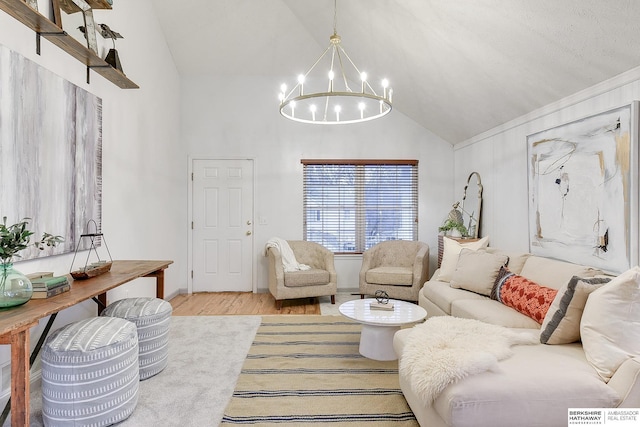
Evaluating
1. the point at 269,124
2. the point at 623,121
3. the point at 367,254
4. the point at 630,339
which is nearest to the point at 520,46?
the point at 623,121

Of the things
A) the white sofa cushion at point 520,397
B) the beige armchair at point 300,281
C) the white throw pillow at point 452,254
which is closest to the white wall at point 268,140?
the beige armchair at point 300,281

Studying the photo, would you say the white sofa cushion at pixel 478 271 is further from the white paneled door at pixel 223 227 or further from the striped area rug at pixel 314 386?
the white paneled door at pixel 223 227

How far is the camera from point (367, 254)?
474 centimetres

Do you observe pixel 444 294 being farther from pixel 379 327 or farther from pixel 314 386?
pixel 314 386

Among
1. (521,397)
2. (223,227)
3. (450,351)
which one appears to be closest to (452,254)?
(450,351)

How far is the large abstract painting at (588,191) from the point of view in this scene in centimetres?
235

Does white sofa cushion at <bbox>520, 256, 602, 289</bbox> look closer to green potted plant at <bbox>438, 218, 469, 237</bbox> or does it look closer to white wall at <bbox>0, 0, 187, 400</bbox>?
green potted plant at <bbox>438, 218, 469, 237</bbox>

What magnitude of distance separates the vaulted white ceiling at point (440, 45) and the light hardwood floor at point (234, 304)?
2.79m

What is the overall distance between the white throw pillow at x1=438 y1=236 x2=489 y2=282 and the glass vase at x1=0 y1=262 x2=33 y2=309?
337 cm

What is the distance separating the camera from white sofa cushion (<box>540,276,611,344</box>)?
1.94 metres

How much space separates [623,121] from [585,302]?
1.31 meters

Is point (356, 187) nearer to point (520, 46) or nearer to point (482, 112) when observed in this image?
point (482, 112)

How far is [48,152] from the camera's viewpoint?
244 cm

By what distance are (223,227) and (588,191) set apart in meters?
4.19
